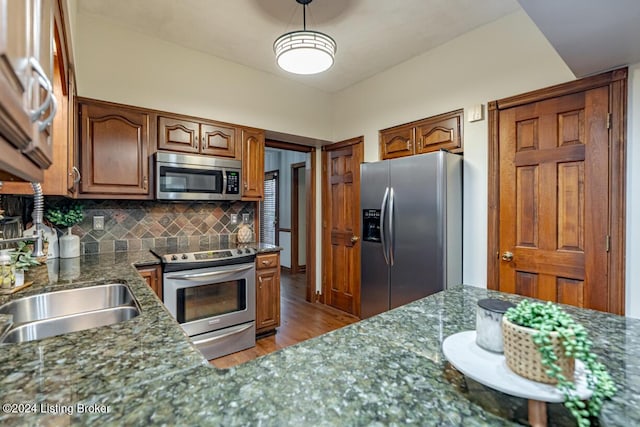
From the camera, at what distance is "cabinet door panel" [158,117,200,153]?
9.03ft

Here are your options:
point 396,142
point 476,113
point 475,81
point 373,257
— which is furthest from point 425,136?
point 373,257

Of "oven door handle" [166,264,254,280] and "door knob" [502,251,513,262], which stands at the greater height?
"door knob" [502,251,513,262]

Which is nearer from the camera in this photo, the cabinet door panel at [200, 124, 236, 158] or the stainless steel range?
the stainless steel range

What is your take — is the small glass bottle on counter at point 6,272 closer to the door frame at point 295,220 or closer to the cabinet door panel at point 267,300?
the cabinet door panel at point 267,300

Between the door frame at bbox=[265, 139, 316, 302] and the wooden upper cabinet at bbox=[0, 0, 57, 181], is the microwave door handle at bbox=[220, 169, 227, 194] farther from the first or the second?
the wooden upper cabinet at bbox=[0, 0, 57, 181]

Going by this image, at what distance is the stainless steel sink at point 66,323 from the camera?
1306 millimetres

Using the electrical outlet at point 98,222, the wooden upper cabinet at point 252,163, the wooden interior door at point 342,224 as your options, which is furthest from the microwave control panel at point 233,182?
the wooden interior door at point 342,224

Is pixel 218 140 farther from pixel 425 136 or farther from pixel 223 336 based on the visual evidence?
pixel 425 136

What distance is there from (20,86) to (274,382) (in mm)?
717

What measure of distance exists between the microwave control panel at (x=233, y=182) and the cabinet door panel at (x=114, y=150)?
68 centimetres

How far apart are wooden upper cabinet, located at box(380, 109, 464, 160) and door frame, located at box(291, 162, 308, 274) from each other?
2608mm

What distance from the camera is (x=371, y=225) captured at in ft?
10.2

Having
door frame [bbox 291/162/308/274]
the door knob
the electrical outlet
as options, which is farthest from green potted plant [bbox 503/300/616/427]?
door frame [bbox 291/162/308/274]

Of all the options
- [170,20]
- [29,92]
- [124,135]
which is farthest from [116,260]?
[29,92]
